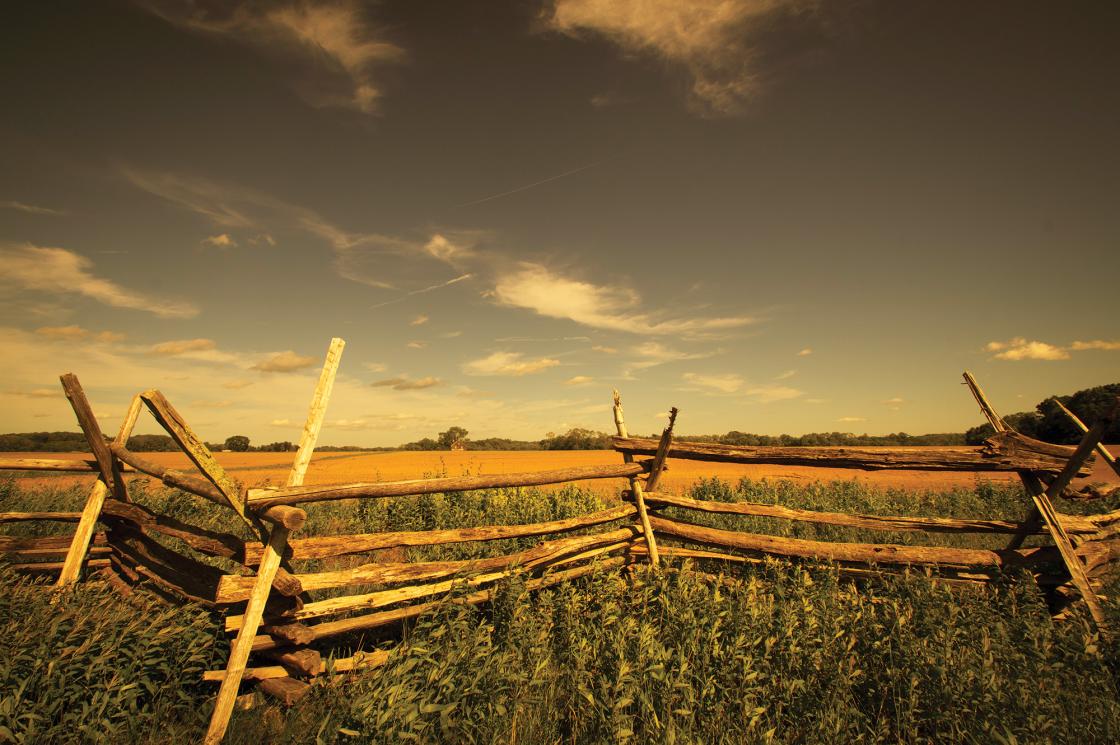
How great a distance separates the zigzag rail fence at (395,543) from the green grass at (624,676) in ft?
1.17

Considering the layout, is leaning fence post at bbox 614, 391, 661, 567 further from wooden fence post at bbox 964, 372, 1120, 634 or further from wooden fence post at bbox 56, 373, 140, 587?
wooden fence post at bbox 56, 373, 140, 587

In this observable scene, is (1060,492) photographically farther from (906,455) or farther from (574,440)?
(574,440)

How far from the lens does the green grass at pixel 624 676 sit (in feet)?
9.07

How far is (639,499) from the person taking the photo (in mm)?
5977

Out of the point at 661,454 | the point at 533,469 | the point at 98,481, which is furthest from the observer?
the point at 533,469

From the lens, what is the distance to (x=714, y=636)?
347cm

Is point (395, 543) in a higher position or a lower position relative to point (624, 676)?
higher

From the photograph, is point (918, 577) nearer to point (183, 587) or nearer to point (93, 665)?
point (93, 665)

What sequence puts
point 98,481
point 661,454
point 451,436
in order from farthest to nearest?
point 451,436, point 661,454, point 98,481

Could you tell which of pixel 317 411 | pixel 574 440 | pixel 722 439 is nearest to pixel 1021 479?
pixel 317 411

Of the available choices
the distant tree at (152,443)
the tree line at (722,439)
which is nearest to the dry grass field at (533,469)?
the tree line at (722,439)

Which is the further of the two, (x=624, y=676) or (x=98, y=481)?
(x=98, y=481)

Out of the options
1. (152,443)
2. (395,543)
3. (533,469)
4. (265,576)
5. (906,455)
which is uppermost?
(152,443)

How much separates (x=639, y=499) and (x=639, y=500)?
0.01m
